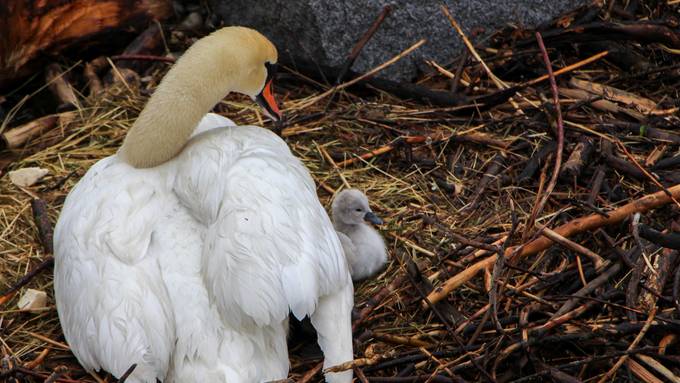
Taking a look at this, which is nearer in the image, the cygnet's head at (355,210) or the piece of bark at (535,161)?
the cygnet's head at (355,210)

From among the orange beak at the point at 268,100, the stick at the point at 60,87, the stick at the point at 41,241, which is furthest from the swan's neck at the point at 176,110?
the stick at the point at 60,87

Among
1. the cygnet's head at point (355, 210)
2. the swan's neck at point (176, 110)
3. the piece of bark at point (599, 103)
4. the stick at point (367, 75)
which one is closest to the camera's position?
the swan's neck at point (176, 110)

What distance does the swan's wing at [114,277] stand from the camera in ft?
11.5

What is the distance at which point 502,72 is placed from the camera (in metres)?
5.83

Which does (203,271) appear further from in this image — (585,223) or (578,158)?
(578,158)

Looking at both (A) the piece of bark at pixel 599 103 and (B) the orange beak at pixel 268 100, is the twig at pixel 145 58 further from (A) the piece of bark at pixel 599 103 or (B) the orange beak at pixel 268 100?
(A) the piece of bark at pixel 599 103

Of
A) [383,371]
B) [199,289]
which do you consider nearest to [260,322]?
[199,289]

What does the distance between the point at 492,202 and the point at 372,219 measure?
639 millimetres

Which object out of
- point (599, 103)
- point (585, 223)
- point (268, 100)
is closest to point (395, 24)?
point (599, 103)

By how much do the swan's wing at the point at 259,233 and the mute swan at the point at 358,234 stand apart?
48 cm

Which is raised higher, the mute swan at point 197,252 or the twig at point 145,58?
the mute swan at point 197,252

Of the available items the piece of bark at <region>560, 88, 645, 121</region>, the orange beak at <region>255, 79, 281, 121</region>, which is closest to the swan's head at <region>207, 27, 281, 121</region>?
the orange beak at <region>255, 79, 281, 121</region>

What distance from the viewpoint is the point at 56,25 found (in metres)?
5.85

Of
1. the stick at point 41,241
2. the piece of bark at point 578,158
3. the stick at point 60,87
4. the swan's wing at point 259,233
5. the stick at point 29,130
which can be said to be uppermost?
the swan's wing at point 259,233
